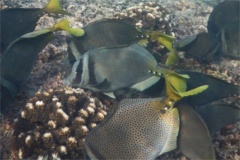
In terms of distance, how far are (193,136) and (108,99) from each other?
1681mm

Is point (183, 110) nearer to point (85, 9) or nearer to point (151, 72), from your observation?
point (151, 72)

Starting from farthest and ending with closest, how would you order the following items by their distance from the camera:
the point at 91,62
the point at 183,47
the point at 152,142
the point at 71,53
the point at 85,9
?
the point at 85,9, the point at 183,47, the point at 71,53, the point at 91,62, the point at 152,142

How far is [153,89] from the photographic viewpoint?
11.3 feet

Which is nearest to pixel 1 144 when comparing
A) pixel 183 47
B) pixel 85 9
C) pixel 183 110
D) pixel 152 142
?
pixel 152 142

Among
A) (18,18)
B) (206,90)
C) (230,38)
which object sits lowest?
(230,38)

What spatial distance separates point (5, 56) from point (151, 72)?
1936 mm

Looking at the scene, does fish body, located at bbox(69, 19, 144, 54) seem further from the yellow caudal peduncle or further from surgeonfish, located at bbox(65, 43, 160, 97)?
the yellow caudal peduncle

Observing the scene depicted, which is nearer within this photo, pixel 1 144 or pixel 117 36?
pixel 1 144

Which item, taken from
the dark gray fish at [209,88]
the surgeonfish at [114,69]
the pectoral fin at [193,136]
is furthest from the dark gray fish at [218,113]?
the surgeonfish at [114,69]

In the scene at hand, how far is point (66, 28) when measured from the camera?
3.46 metres

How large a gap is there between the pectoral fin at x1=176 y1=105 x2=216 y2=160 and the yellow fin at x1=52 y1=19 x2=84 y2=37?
1.82 metres

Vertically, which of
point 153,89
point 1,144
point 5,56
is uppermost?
point 5,56

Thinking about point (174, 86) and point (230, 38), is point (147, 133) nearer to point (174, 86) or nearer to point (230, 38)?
point (174, 86)

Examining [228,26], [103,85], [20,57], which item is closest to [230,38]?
[228,26]
